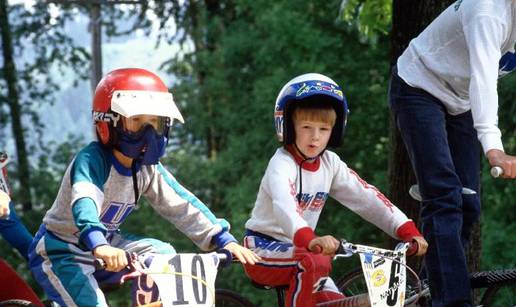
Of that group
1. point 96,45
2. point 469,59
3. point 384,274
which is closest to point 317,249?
point 384,274

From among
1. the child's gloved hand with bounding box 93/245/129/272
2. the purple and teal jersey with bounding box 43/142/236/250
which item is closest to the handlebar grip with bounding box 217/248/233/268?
the purple and teal jersey with bounding box 43/142/236/250

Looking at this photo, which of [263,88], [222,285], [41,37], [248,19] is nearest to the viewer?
[263,88]

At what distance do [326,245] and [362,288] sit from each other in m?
1.50

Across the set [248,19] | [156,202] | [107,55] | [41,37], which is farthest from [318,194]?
[107,55]

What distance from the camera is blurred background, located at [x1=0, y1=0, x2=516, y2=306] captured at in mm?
16438

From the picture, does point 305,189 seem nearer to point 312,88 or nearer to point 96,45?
point 312,88

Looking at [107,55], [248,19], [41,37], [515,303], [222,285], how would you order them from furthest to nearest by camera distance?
[107,55]
[41,37]
[248,19]
[222,285]
[515,303]

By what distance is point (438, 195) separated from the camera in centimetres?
533

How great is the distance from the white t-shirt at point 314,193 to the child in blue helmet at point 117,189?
0.83ft

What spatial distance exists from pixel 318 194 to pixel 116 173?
103 centimetres

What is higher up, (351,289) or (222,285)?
(351,289)

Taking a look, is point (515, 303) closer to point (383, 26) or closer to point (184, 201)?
point (184, 201)

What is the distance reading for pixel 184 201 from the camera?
18.6 feet

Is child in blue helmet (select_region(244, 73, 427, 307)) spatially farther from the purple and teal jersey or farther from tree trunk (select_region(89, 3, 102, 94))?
tree trunk (select_region(89, 3, 102, 94))
